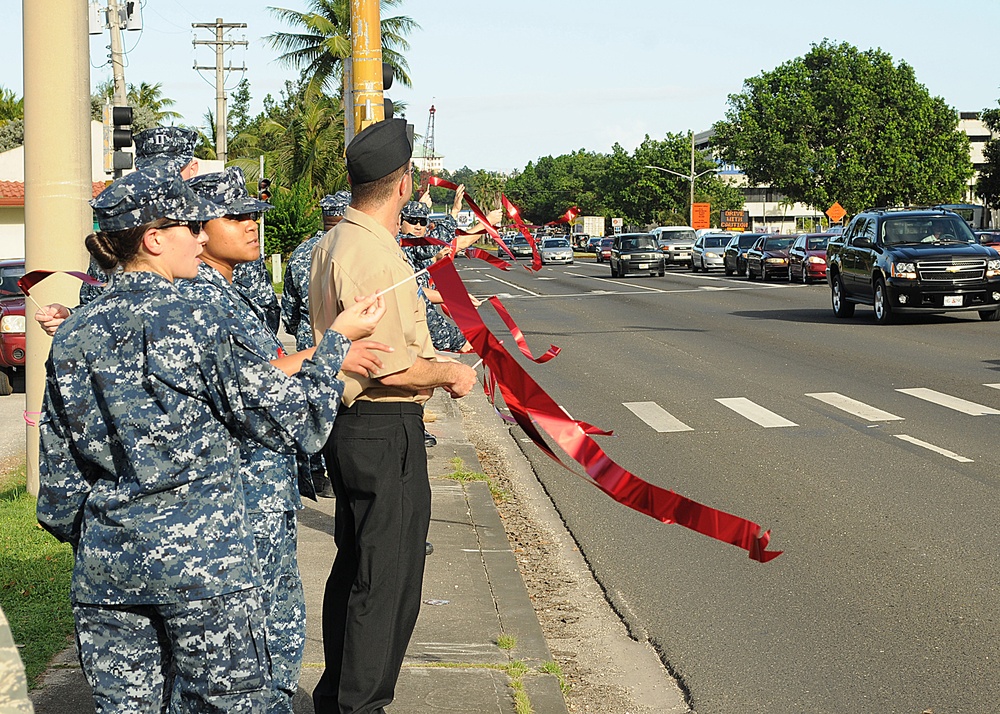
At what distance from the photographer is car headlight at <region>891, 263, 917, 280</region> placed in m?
20.9

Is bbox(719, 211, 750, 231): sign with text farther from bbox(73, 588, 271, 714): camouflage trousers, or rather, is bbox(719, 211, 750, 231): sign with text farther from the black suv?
bbox(73, 588, 271, 714): camouflage trousers

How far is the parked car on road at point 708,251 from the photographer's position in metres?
51.6

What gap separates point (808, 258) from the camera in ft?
124

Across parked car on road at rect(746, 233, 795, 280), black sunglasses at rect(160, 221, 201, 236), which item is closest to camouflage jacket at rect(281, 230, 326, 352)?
black sunglasses at rect(160, 221, 201, 236)

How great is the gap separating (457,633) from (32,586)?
2067 millimetres

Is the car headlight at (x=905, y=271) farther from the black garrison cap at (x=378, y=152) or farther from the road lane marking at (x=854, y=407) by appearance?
the black garrison cap at (x=378, y=152)

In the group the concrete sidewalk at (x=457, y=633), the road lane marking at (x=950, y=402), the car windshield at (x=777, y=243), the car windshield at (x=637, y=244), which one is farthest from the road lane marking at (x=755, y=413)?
the car windshield at (x=637, y=244)

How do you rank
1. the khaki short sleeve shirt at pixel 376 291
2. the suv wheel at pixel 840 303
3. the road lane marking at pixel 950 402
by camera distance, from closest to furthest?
the khaki short sleeve shirt at pixel 376 291, the road lane marking at pixel 950 402, the suv wheel at pixel 840 303

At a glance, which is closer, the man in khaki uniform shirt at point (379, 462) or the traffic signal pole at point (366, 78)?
the man in khaki uniform shirt at point (379, 462)

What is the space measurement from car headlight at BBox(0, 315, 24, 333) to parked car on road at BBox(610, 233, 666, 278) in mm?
33449

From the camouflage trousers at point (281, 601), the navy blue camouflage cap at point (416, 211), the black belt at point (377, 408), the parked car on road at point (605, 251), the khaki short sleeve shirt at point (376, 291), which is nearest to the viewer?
the camouflage trousers at point (281, 601)

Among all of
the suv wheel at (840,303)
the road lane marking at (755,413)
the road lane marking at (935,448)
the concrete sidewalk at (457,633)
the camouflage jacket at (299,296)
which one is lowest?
the road lane marking at (755,413)

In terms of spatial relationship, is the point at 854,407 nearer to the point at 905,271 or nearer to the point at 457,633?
the point at 457,633

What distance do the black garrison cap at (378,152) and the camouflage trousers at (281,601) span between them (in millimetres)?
1210
